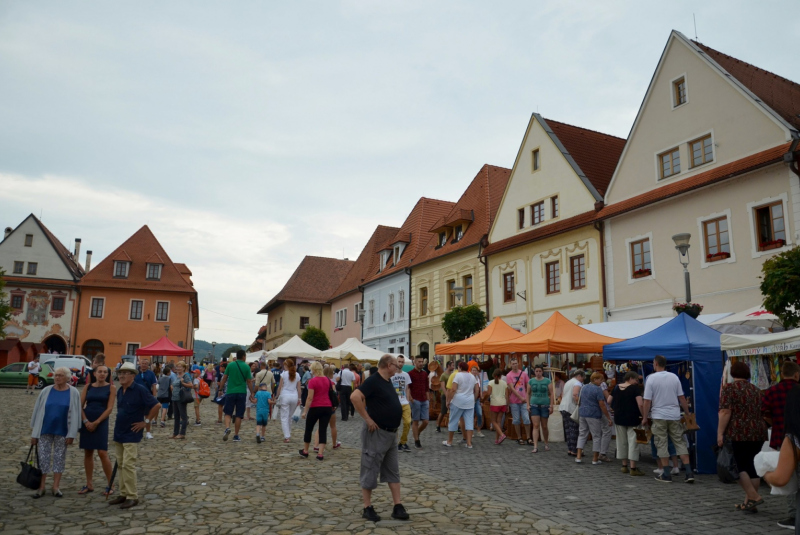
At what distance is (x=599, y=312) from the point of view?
23312mm

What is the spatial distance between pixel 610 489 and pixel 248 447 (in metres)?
7.42

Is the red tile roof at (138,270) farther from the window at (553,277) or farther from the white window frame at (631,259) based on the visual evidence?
the white window frame at (631,259)

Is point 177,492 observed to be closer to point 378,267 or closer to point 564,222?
point 564,222

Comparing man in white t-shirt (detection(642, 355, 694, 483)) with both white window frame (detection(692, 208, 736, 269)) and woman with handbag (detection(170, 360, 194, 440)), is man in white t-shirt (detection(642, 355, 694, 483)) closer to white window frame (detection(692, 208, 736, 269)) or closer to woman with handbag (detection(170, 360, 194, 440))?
woman with handbag (detection(170, 360, 194, 440))

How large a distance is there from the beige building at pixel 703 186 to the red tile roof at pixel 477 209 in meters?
9.26

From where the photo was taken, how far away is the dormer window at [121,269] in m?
50.9

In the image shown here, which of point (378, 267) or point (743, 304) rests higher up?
point (378, 267)

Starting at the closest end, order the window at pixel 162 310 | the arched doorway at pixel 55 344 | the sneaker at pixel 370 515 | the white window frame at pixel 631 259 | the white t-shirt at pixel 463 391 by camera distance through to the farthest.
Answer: the sneaker at pixel 370 515 → the white t-shirt at pixel 463 391 → the white window frame at pixel 631 259 → the arched doorway at pixel 55 344 → the window at pixel 162 310

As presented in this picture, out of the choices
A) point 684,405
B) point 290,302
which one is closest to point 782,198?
point 684,405

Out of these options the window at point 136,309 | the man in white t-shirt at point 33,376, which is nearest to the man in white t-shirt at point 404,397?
the man in white t-shirt at point 33,376

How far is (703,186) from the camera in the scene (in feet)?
63.7

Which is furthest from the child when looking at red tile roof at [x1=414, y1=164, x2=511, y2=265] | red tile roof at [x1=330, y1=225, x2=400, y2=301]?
red tile roof at [x1=330, y1=225, x2=400, y2=301]

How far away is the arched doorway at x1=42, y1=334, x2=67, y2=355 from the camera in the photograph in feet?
160

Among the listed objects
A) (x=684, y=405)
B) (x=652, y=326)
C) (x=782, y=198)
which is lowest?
(x=684, y=405)
